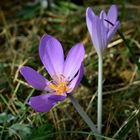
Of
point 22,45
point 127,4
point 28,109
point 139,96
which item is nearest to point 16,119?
point 28,109

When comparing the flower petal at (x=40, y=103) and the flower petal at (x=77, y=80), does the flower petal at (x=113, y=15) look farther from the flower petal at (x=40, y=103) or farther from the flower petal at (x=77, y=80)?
the flower petal at (x=40, y=103)

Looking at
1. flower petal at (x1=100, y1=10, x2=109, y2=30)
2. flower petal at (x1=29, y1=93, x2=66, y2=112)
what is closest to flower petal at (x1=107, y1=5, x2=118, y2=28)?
flower petal at (x1=100, y1=10, x2=109, y2=30)

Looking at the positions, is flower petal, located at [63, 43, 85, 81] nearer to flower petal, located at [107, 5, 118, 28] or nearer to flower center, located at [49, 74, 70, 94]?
flower center, located at [49, 74, 70, 94]

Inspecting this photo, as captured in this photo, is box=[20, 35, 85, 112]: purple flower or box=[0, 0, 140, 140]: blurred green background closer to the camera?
box=[20, 35, 85, 112]: purple flower

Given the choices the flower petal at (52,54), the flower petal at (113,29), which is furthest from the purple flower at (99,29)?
the flower petal at (52,54)

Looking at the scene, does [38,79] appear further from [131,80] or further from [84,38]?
[84,38]

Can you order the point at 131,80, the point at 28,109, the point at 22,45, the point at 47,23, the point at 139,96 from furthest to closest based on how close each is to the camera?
the point at 47,23 → the point at 22,45 → the point at 131,80 → the point at 139,96 → the point at 28,109
